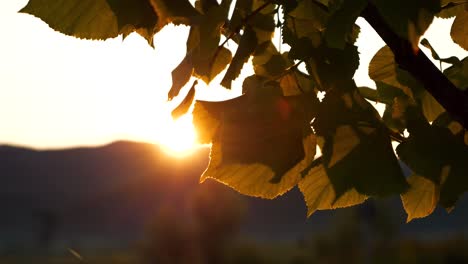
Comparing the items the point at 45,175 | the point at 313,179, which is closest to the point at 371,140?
the point at 313,179

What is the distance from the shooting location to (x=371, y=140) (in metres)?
1.29

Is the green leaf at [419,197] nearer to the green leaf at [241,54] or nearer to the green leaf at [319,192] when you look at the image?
the green leaf at [319,192]

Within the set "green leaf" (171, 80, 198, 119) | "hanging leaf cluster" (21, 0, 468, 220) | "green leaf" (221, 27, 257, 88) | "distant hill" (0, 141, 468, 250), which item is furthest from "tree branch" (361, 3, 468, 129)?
"distant hill" (0, 141, 468, 250)

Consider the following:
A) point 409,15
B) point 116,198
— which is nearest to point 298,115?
point 409,15

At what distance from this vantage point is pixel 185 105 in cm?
137

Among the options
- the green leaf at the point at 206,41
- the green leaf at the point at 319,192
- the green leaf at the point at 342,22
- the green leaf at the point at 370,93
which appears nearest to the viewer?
the green leaf at the point at 342,22

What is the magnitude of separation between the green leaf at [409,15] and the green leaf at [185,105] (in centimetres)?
47

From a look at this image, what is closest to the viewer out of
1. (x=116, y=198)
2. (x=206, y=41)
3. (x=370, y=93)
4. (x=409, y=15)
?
(x=409, y=15)

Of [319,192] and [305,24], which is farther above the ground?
[305,24]

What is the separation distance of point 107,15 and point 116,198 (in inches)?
4008

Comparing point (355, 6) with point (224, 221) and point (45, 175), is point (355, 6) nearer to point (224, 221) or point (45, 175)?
point (224, 221)

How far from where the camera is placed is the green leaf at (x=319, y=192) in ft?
4.30

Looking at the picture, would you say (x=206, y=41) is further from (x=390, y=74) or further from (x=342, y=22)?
(x=390, y=74)

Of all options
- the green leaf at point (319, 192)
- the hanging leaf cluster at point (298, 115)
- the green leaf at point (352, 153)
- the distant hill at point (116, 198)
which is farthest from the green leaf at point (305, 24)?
the distant hill at point (116, 198)
